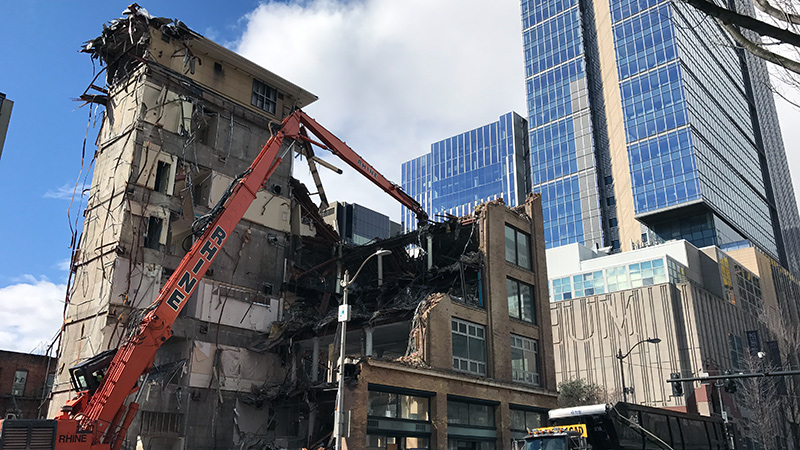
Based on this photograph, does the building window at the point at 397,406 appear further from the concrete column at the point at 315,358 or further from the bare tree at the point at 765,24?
the bare tree at the point at 765,24

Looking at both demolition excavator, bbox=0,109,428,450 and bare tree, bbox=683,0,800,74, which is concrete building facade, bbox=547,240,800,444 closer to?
demolition excavator, bbox=0,109,428,450

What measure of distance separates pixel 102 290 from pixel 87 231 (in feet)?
16.8

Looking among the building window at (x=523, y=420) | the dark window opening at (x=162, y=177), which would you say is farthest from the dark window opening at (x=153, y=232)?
the building window at (x=523, y=420)

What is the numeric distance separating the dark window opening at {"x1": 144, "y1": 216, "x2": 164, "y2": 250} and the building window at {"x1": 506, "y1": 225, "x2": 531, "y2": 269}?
20522 mm

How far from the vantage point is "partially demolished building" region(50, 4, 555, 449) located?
102ft

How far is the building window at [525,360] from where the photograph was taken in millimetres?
36844

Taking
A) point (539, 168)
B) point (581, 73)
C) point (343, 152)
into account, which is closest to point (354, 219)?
point (539, 168)

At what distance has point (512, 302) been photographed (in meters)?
38.1

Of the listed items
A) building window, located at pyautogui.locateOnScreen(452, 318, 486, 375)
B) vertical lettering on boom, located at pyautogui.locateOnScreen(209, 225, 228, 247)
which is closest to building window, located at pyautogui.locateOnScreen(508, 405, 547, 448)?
building window, located at pyautogui.locateOnScreen(452, 318, 486, 375)

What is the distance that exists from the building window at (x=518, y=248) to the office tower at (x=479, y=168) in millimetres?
125860

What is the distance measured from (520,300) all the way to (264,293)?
15.9 meters

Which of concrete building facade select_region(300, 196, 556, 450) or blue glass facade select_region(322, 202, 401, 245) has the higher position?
blue glass facade select_region(322, 202, 401, 245)

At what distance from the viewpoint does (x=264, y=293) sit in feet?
126

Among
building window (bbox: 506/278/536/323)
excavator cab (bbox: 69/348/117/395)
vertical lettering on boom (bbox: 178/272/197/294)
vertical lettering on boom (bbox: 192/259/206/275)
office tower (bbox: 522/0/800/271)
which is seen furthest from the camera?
office tower (bbox: 522/0/800/271)
